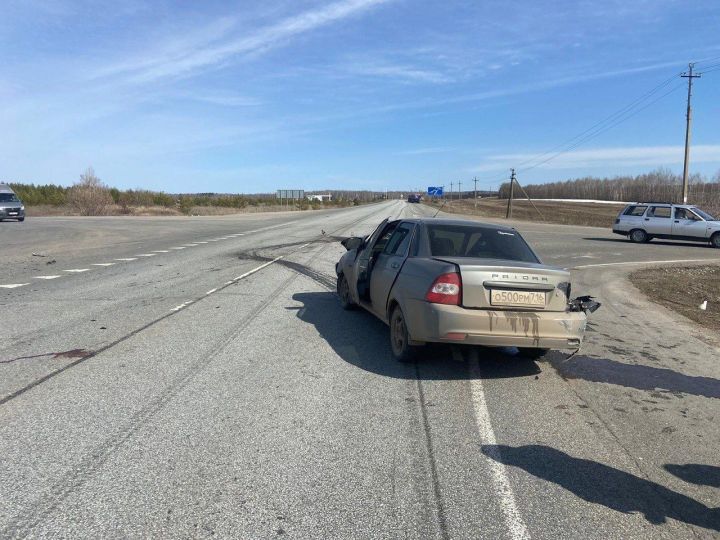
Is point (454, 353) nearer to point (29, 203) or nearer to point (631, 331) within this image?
point (631, 331)

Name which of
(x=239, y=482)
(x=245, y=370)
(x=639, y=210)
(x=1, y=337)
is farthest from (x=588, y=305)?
(x=639, y=210)

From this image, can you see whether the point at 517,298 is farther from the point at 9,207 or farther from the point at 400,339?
the point at 9,207

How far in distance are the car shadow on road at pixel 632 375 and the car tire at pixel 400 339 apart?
161 centimetres

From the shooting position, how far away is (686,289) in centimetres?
1268

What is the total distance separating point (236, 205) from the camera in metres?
78.0

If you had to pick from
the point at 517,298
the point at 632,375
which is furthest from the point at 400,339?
the point at 632,375

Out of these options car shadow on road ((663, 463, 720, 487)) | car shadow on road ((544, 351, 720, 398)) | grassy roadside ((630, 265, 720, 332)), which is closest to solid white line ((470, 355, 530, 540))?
car shadow on road ((663, 463, 720, 487))

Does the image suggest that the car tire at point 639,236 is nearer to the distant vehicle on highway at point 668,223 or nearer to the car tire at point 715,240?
the distant vehicle on highway at point 668,223

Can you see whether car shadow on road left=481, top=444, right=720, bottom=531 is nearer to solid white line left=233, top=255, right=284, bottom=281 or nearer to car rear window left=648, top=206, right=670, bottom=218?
solid white line left=233, top=255, right=284, bottom=281

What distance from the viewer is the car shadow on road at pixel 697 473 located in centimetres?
363

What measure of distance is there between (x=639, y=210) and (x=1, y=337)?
26.0 metres

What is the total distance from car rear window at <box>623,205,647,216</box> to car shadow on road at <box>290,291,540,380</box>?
71.8ft

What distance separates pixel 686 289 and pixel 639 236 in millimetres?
14650

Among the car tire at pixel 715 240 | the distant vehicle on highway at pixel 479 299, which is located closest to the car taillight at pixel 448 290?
the distant vehicle on highway at pixel 479 299
